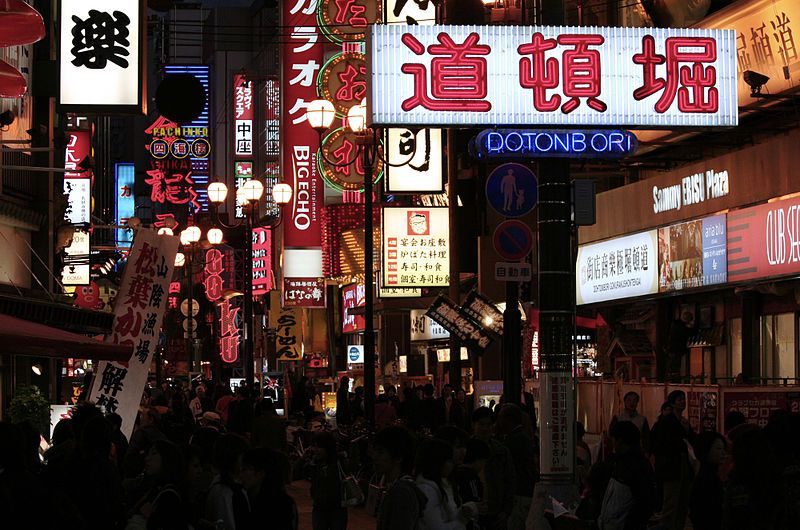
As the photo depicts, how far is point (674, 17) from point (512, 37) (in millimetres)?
14165

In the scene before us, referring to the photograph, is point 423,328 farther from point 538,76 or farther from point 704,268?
point 538,76

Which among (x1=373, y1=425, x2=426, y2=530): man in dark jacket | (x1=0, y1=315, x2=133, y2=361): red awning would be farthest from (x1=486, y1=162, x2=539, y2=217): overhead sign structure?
(x1=373, y1=425, x2=426, y2=530): man in dark jacket

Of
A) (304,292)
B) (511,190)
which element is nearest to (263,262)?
(304,292)

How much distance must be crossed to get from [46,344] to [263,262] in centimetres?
5156

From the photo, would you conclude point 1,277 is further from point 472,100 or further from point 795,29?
point 795,29

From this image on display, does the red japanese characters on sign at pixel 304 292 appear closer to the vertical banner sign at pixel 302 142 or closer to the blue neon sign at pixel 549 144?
the vertical banner sign at pixel 302 142

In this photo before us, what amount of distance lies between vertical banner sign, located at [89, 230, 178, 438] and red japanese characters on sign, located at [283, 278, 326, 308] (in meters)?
36.2

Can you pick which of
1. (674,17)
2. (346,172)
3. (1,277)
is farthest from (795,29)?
(346,172)

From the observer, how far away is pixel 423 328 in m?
49.1

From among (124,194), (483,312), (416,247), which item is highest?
(124,194)

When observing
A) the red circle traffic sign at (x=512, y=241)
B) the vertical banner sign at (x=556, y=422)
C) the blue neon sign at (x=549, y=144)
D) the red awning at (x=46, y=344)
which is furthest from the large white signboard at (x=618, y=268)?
the red awning at (x=46, y=344)

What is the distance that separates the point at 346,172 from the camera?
135 ft

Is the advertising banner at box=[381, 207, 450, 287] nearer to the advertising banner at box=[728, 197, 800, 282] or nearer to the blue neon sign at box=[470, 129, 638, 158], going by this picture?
the advertising banner at box=[728, 197, 800, 282]

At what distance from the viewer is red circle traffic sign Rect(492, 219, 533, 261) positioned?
662 inches
